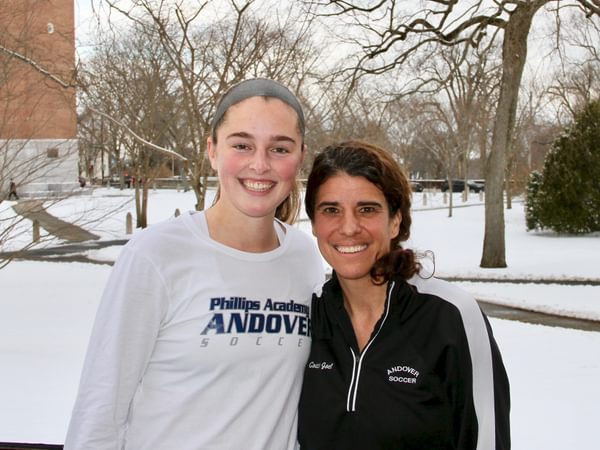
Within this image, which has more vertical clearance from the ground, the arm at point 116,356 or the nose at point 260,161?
the nose at point 260,161

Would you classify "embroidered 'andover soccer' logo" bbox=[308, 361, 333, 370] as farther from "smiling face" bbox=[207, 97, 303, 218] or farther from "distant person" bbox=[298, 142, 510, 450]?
"smiling face" bbox=[207, 97, 303, 218]

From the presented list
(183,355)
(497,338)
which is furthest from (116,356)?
(497,338)

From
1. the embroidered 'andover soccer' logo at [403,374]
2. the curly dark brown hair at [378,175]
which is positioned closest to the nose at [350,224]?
the curly dark brown hair at [378,175]

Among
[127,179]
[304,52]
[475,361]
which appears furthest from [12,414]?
[127,179]

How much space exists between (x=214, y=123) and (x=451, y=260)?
17.3m

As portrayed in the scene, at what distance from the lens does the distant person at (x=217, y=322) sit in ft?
6.93

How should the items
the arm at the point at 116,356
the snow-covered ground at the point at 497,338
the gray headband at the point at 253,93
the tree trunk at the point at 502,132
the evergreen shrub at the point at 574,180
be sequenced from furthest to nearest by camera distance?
the evergreen shrub at the point at 574,180 → the tree trunk at the point at 502,132 → the snow-covered ground at the point at 497,338 → the gray headband at the point at 253,93 → the arm at the point at 116,356

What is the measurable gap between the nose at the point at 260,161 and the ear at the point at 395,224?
0.58 meters

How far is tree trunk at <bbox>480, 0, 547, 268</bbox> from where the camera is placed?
16.5 meters

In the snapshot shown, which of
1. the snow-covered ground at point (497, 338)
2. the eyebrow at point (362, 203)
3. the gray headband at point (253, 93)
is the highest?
the gray headband at point (253, 93)

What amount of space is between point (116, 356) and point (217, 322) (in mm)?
315

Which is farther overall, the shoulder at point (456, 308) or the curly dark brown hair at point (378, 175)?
the curly dark brown hair at point (378, 175)

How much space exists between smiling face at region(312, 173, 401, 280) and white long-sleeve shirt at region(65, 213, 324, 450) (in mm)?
357

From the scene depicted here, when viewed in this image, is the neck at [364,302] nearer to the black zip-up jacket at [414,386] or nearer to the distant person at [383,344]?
the distant person at [383,344]
